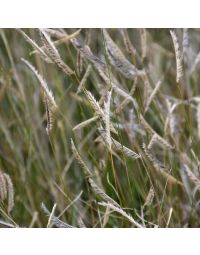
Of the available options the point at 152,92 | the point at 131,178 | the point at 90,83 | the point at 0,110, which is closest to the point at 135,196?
the point at 131,178

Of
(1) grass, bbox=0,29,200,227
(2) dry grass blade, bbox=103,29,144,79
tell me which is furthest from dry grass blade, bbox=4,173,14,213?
(2) dry grass blade, bbox=103,29,144,79

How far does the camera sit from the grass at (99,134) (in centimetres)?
111

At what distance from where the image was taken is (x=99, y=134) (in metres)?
1.16

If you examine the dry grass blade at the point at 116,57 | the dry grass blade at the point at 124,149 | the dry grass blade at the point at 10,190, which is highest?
the dry grass blade at the point at 116,57

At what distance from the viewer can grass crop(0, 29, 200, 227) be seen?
1.11 m

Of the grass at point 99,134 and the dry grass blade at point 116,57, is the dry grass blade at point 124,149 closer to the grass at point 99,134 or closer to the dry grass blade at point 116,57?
the grass at point 99,134

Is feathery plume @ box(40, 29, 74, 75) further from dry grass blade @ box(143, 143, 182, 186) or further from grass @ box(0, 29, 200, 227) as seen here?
dry grass blade @ box(143, 143, 182, 186)

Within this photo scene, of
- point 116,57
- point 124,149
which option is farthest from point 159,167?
point 116,57

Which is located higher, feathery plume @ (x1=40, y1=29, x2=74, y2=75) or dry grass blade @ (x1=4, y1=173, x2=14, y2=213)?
feathery plume @ (x1=40, y1=29, x2=74, y2=75)

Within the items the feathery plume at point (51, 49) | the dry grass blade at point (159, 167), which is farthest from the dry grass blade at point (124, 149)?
the feathery plume at point (51, 49)

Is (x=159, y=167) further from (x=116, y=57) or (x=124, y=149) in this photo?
(x=116, y=57)

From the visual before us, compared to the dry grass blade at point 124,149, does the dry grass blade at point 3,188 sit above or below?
below
